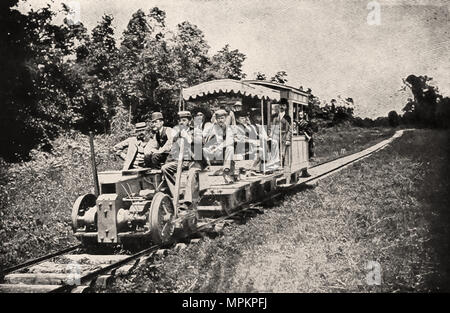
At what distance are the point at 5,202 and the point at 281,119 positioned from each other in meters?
7.10

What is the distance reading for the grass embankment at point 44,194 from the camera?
25.3 ft

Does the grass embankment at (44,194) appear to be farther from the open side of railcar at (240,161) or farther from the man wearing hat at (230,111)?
the man wearing hat at (230,111)

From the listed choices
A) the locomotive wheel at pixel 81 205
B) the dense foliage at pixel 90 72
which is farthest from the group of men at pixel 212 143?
the dense foliage at pixel 90 72

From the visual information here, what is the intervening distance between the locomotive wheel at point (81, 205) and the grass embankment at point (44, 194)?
40.7 inches

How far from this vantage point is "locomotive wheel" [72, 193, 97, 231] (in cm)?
699

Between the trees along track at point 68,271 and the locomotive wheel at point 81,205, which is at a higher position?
the locomotive wheel at point 81,205

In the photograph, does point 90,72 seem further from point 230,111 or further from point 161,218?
point 161,218

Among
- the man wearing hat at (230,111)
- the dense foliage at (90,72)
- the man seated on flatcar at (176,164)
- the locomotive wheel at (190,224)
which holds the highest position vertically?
the dense foliage at (90,72)

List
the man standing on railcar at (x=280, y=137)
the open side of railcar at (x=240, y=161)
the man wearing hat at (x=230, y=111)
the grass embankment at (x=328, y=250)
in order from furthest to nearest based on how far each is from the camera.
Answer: the man standing on railcar at (x=280, y=137)
the man wearing hat at (x=230, y=111)
the open side of railcar at (x=240, y=161)
the grass embankment at (x=328, y=250)

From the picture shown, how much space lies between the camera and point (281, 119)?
1121 centimetres

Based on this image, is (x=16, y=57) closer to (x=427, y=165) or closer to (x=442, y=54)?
(x=442, y=54)

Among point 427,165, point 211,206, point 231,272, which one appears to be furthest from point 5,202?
point 427,165

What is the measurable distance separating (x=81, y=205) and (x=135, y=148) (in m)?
1.34

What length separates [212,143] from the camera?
911cm
